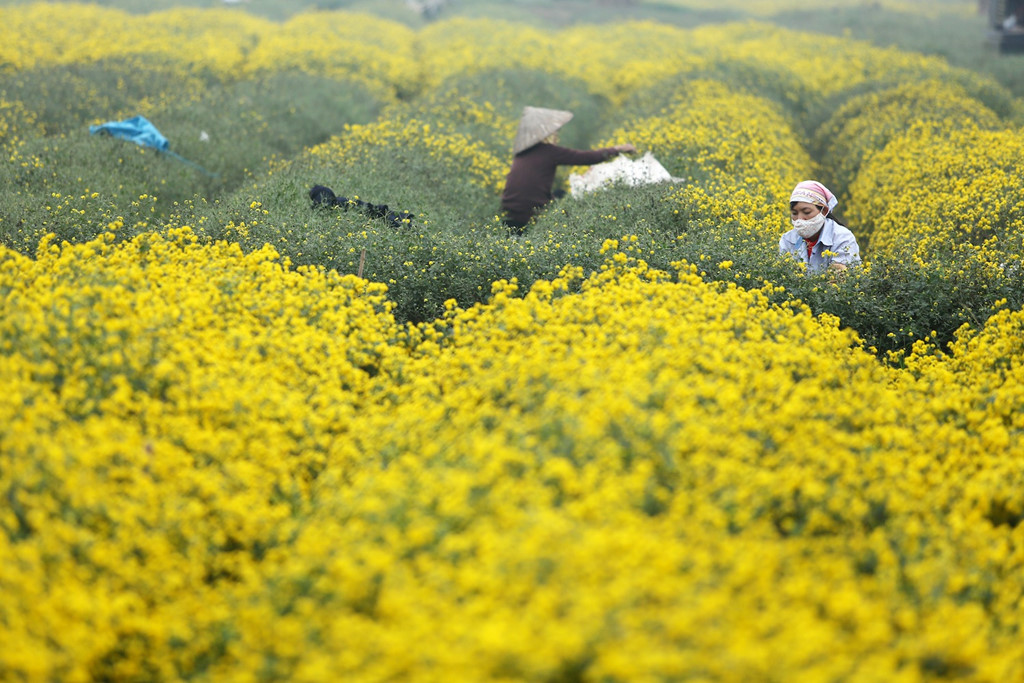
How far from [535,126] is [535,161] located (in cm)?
39

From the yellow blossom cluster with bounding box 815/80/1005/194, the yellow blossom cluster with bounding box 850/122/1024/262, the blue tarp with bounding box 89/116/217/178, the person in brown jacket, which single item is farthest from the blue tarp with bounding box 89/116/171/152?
the yellow blossom cluster with bounding box 815/80/1005/194

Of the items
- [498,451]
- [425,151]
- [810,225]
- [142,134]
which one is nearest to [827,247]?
[810,225]

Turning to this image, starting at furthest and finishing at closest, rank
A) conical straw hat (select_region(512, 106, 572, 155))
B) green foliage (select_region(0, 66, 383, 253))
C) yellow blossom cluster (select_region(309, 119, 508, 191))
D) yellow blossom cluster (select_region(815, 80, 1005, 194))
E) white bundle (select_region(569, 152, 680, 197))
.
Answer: yellow blossom cluster (select_region(815, 80, 1005, 194))
yellow blossom cluster (select_region(309, 119, 508, 191))
white bundle (select_region(569, 152, 680, 197))
conical straw hat (select_region(512, 106, 572, 155))
green foliage (select_region(0, 66, 383, 253))

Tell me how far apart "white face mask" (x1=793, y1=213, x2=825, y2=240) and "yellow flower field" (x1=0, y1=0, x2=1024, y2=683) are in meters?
0.30

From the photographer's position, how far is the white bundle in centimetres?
935

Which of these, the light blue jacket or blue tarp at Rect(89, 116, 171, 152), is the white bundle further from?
blue tarp at Rect(89, 116, 171, 152)

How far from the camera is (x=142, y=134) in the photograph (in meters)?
11.1

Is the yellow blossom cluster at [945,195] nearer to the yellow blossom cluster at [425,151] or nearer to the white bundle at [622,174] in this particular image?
the white bundle at [622,174]

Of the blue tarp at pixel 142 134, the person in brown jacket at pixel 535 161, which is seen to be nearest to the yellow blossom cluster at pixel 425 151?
the person in brown jacket at pixel 535 161

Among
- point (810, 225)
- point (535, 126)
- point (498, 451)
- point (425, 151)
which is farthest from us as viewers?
point (425, 151)

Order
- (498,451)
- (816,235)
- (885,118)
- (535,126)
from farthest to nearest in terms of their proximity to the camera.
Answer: (885,118), (535,126), (816,235), (498,451)

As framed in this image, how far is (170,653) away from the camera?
357cm

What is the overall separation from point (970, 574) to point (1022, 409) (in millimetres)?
1866

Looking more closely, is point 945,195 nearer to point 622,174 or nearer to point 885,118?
point 622,174
